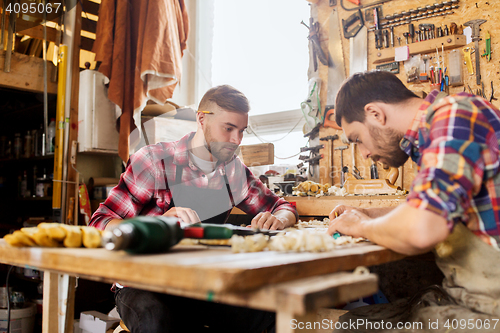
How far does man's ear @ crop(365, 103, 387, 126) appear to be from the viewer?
3.94 feet

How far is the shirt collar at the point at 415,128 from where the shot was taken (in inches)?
42.7

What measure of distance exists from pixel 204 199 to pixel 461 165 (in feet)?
4.31

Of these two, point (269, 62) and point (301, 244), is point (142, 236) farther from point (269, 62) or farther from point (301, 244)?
point (269, 62)

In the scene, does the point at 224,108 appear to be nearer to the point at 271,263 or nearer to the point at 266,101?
the point at 271,263

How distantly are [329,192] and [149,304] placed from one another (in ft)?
4.83

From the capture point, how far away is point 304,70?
3.54 m

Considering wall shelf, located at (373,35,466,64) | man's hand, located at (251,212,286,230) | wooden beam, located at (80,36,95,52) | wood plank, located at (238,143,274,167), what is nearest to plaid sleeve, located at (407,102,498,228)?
man's hand, located at (251,212,286,230)

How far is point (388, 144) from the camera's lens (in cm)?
124

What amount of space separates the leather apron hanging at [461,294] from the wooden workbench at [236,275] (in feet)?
1.29

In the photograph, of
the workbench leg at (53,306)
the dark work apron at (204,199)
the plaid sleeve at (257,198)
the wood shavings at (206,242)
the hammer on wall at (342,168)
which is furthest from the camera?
the hammer on wall at (342,168)

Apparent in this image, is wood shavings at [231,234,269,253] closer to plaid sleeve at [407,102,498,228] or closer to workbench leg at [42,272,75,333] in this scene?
plaid sleeve at [407,102,498,228]

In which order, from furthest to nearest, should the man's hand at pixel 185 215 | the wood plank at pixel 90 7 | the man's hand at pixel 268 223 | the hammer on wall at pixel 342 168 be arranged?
the wood plank at pixel 90 7
the hammer on wall at pixel 342 168
the man's hand at pixel 268 223
the man's hand at pixel 185 215

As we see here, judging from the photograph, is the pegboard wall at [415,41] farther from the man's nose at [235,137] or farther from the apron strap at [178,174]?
the apron strap at [178,174]

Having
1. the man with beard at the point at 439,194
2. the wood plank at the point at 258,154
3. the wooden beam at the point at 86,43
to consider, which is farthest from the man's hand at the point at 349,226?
the wooden beam at the point at 86,43
